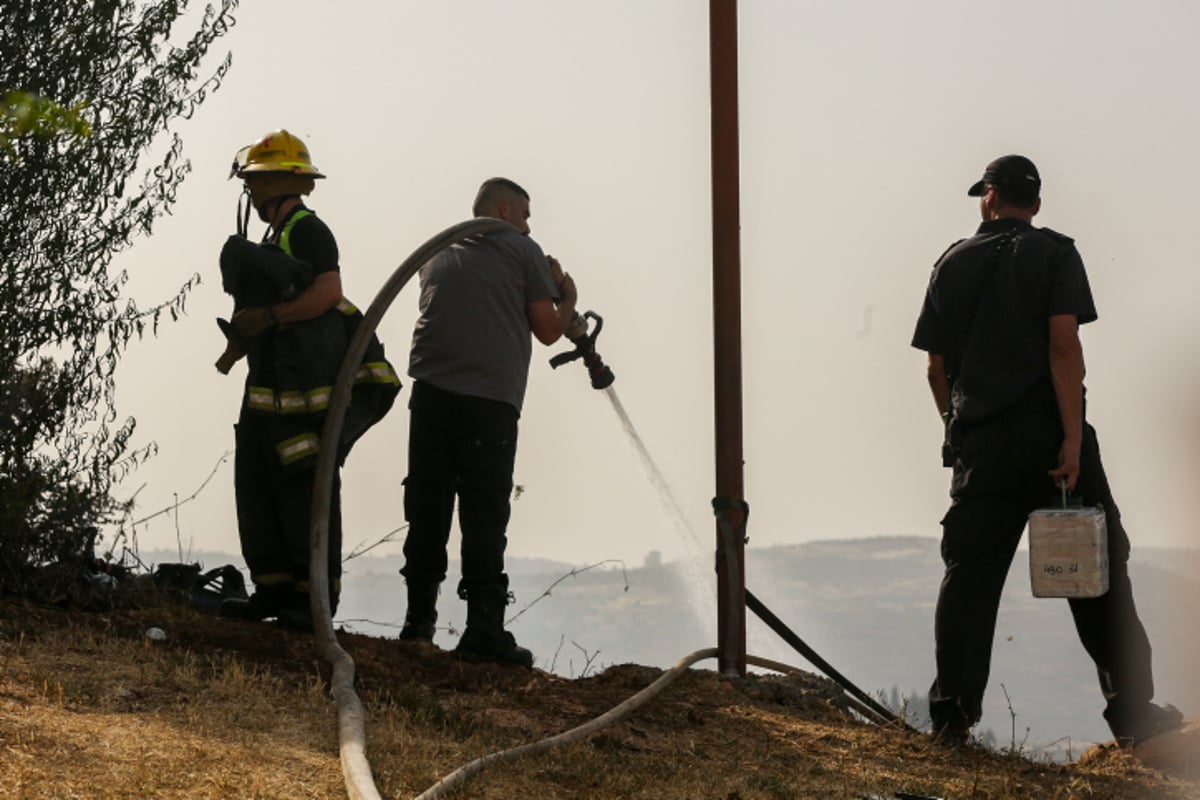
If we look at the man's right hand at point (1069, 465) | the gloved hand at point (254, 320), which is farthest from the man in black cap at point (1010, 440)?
the gloved hand at point (254, 320)

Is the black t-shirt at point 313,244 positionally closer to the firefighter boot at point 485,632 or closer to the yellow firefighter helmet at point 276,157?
the yellow firefighter helmet at point 276,157

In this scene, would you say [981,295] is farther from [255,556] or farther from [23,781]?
[23,781]

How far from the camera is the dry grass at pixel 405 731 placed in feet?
15.1

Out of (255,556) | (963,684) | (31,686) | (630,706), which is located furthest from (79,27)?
(963,684)

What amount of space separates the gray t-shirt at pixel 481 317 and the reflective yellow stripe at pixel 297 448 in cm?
60

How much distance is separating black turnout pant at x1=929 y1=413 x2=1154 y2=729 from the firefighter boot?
6.04ft

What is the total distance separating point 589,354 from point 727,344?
2.08 feet

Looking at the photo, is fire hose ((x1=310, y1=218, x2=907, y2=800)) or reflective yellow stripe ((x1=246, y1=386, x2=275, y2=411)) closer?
fire hose ((x1=310, y1=218, x2=907, y2=800))

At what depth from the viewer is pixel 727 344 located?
7.36m

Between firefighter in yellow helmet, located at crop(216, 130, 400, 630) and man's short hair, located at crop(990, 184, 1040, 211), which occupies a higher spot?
man's short hair, located at crop(990, 184, 1040, 211)

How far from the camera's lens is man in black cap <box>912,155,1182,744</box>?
5930 millimetres

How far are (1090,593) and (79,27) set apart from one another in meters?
5.48

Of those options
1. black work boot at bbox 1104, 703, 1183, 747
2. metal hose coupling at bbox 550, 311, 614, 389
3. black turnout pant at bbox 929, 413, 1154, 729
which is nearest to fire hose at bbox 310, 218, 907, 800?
metal hose coupling at bbox 550, 311, 614, 389

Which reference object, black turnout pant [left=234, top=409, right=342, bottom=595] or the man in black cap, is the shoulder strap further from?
the man in black cap
